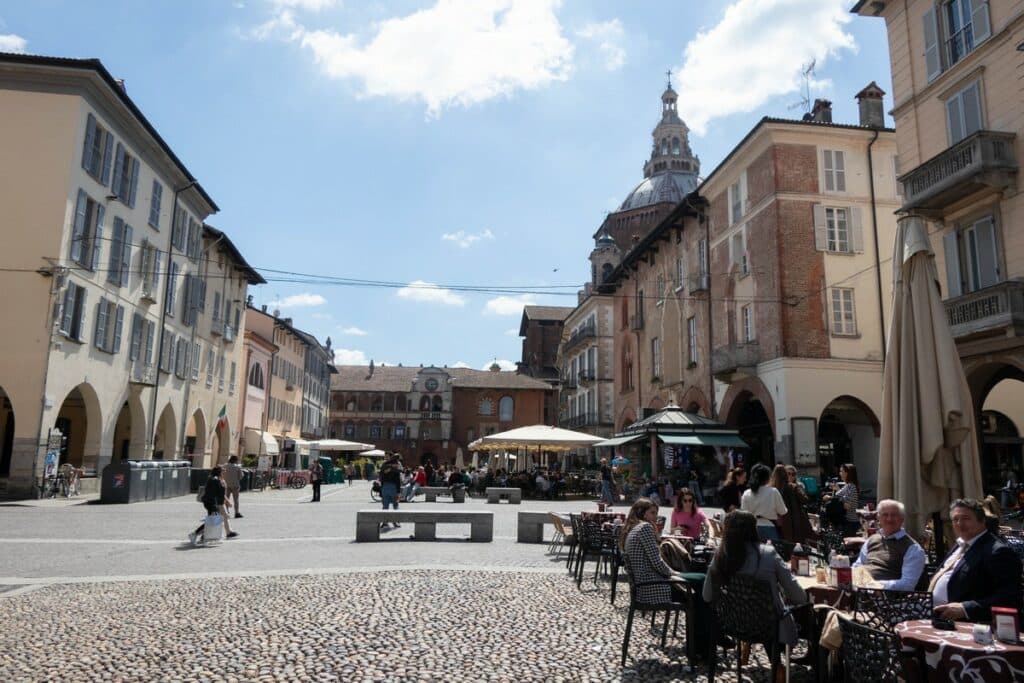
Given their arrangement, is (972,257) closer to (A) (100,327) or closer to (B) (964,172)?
(B) (964,172)

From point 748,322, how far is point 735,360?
155cm

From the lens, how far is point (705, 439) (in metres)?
25.0

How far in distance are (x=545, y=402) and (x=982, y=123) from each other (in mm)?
63442

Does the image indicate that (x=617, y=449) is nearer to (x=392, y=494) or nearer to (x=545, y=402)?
(x=392, y=494)

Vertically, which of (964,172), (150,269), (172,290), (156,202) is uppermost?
(156,202)

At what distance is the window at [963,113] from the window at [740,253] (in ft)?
31.7

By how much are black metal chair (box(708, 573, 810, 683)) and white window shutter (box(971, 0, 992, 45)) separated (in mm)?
16144

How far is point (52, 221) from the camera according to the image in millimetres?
22141

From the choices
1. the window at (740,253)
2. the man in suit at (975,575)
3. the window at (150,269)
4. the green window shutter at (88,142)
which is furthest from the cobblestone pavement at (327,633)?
the window at (150,269)

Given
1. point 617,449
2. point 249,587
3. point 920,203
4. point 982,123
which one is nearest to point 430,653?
point 249,587

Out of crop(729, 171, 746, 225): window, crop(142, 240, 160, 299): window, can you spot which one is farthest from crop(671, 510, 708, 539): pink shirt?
crop(142, 240, 160, 299): window

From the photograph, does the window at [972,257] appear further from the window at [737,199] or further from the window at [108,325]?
the window at [108,325]

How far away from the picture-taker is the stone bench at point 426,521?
542 inches

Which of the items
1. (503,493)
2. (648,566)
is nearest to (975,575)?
(648,566)
